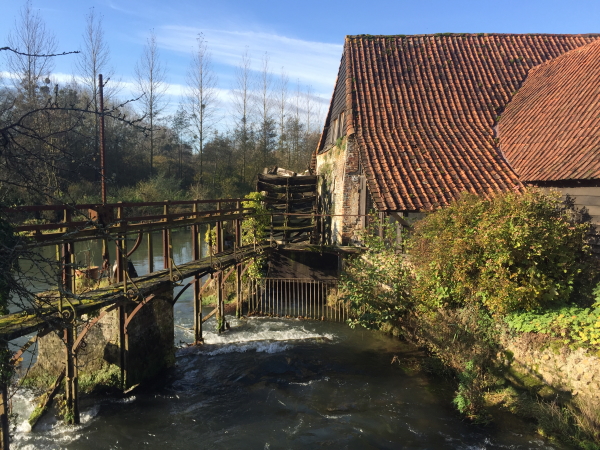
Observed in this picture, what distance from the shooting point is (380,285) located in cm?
960

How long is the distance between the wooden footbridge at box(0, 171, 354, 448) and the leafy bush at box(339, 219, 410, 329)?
2.15 meters

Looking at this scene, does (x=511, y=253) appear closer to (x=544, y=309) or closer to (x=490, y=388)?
(x=544, y=309)

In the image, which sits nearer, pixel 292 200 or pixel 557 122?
pixel 557 122

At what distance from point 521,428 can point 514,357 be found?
3.94 feet

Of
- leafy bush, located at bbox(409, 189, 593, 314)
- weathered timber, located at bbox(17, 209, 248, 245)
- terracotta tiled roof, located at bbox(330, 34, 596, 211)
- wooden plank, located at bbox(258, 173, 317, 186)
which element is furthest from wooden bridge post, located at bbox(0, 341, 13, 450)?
wooden plank, located at bbox(258, 173, 317, 186)

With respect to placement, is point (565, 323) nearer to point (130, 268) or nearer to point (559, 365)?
point (559, 365)

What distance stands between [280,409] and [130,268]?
400cm

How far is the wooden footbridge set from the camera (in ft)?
16.1

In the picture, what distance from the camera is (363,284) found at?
31.2 feet

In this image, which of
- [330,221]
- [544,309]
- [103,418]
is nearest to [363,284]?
[544,309]

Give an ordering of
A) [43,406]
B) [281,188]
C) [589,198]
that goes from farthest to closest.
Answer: [281,188] < [589,198] < [43,406]

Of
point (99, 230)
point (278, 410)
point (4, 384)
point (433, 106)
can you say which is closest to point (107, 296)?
point (4, 384)

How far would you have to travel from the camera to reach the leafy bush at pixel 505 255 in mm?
7094

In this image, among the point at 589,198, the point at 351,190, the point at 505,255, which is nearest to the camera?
the point at 505,255
